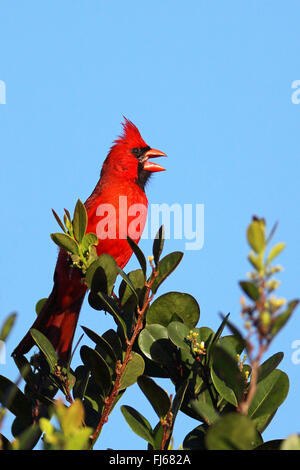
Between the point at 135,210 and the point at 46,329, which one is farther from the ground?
the point at 135,210

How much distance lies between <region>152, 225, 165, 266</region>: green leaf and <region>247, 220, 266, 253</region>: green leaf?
0.92m

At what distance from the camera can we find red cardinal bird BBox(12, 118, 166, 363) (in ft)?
10.8

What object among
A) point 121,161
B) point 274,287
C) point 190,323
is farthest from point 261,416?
point 121,161

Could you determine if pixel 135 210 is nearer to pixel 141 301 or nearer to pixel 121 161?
pixel 121 161

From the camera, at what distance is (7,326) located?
897 mm

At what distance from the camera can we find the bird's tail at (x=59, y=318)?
2.93 metres

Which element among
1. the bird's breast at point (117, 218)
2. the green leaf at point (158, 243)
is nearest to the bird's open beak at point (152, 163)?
the bird's breast at point (117, 218)

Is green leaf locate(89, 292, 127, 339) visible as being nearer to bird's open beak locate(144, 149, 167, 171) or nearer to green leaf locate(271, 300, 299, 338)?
green leaf locate(271, 300, 299, 338)

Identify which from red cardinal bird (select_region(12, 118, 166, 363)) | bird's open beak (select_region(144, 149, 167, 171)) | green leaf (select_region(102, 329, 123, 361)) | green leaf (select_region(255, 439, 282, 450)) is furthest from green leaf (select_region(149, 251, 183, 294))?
bird's open beak (select_region(144, 149, 167, 171))

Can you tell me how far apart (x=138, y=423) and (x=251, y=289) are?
0.87 meters

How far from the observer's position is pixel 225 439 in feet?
2.88

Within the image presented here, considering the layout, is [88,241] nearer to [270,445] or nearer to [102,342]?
[102,342]
